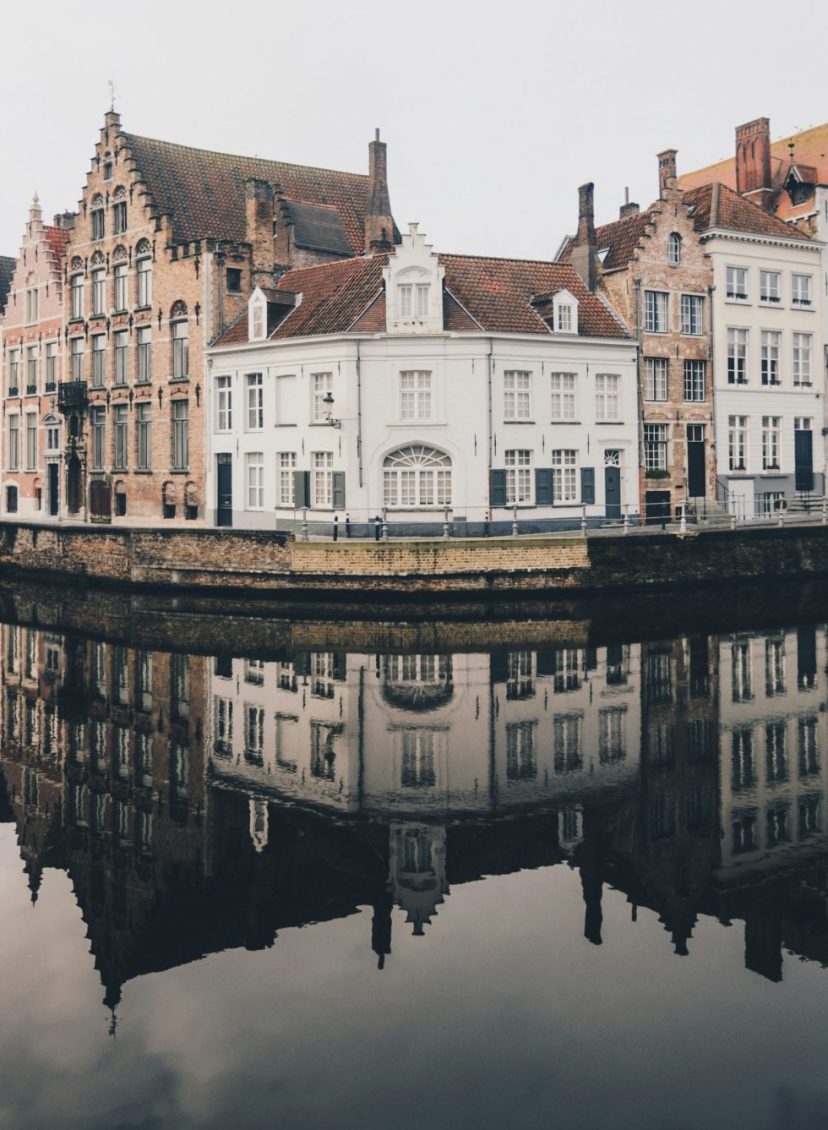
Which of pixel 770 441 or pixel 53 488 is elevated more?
pixel 770 441

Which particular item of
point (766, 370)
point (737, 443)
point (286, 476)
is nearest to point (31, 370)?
point (286, 476)

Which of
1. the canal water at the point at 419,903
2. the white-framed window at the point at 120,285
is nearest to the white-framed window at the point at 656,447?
the canal water at the point at 419,903

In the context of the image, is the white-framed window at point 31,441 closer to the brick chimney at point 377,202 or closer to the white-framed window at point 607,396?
the brick chimney at point 377,202

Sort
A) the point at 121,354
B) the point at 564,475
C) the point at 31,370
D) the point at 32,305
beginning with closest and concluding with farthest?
the point at 564,475
the point at 121,354
the point at 32,305
the point at 31,370

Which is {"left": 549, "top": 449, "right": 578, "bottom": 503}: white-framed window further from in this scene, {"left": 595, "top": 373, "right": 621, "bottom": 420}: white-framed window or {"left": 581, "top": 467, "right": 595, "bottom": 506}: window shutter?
{"left": 595, "top": 373, "right": 621, "bottom": 420}: white-framed window

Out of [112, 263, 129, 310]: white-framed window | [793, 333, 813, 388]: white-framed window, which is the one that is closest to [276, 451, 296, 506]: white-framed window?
[112, 263, 129, 310]: white-framed window

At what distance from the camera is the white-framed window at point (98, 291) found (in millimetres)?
46028

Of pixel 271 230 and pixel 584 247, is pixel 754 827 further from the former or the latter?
pixel 271 230

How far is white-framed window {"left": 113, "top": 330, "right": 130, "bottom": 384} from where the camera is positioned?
148ft

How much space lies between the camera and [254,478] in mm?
39062

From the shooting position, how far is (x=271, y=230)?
4166 cm

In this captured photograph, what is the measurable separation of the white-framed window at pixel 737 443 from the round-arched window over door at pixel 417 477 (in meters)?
12.7

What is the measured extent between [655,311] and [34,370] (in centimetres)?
2853

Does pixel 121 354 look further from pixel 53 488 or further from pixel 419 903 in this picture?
pixel 419 903
